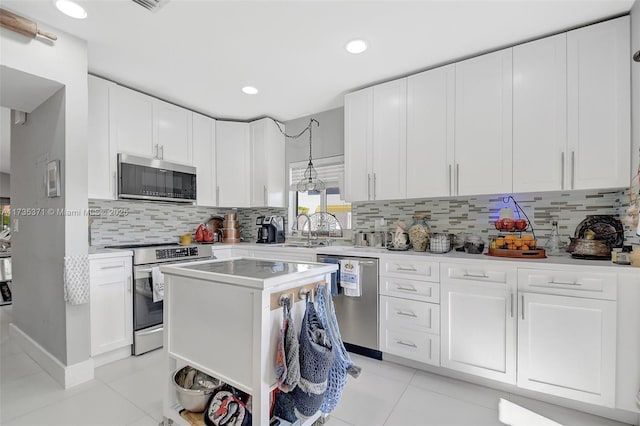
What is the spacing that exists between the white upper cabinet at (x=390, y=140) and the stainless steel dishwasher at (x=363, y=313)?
719 millimetres

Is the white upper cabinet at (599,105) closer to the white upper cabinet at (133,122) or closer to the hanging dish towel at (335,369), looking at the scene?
the hanging dish towel at (335,369)

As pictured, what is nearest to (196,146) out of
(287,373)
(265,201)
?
(265,201)

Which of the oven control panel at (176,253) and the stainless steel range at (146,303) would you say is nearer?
the stainless steel range at (146,303)

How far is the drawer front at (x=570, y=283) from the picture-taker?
5.72 ft

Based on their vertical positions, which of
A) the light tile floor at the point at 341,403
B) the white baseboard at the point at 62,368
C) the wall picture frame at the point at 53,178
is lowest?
the light tile floor at the point at 341,403

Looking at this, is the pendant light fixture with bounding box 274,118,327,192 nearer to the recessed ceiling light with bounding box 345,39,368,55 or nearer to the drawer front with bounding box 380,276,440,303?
the recessed ceiling light with bounding box 345,39,368,55

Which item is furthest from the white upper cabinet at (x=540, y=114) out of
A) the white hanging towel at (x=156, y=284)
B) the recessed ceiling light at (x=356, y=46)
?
the white hanging towel at (x=156, y=284)

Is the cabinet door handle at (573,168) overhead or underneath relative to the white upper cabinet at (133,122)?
underneath

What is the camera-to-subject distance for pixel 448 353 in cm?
220

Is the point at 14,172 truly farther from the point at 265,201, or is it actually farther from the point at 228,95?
the point at 265,201

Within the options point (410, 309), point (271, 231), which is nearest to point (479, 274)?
point (410, 309)

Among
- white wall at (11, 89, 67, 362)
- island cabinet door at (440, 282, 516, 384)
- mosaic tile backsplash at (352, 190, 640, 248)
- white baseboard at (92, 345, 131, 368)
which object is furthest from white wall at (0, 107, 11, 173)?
island cabinet door at (440, 282, 516, 384)

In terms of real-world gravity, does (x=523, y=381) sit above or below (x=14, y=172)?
below

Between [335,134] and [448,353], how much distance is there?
2524 millimetres
